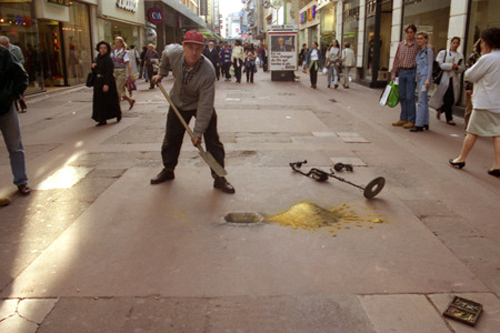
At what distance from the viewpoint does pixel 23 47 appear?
618 inches

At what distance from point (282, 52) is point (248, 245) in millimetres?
19451

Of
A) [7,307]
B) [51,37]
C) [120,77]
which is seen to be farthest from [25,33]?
[7,307]

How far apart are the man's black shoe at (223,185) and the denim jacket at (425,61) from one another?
5068mm

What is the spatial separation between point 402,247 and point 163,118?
298 inches

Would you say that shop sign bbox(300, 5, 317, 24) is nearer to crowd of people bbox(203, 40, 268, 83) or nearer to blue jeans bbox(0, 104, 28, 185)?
crowd of people bbox(203, 40, 268, 83)

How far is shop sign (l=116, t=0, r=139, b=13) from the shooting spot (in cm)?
2395

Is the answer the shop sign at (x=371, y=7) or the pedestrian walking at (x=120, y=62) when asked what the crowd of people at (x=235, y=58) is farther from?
the pedestrian walking at (x=120, y=62)

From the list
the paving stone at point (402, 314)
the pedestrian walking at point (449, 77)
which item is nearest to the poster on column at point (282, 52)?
the pedestrian walking at point (449, 77)

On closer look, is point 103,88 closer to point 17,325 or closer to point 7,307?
point 7,307

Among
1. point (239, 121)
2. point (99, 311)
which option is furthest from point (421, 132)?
point (99, 311)

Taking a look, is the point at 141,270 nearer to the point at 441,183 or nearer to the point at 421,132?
the point at 441,183

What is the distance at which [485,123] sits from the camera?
579 centimetres

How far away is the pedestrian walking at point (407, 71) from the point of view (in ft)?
27.9

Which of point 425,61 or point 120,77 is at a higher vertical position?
point 425,61
